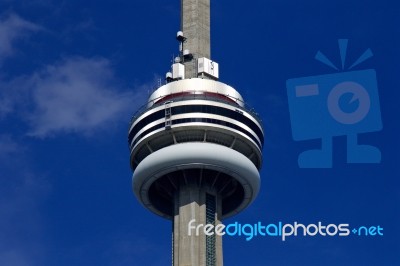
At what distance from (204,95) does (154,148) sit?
969cm

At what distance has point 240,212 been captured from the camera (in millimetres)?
150500

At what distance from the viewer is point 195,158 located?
140500 millimetres

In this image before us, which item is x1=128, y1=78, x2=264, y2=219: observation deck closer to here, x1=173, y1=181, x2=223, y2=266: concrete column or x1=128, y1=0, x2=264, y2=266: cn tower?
x1=128, y1=0, x2=264, y2=266: cn tower

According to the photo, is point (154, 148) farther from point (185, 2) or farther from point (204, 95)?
point (185, 2)

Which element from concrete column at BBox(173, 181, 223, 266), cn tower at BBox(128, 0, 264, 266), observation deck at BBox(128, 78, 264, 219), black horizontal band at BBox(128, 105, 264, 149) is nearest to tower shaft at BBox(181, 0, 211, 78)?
cn tower at BBox(128, 0, 264, 266)

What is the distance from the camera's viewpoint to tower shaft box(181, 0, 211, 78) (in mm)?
157500

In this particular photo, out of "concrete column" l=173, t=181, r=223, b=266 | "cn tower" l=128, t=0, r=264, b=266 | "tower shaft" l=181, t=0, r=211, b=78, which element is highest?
"tower shaft" l=181, t=0, r=211, b=78

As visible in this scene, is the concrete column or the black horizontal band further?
the black horizontal band

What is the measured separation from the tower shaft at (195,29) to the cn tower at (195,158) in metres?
8.58

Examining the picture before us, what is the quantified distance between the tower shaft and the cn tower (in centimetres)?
858

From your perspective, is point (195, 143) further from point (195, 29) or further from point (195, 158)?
point (195, 29)

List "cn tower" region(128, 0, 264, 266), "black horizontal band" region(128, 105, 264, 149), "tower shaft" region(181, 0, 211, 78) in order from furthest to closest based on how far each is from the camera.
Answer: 1. "tower shaft" region(181, 0, 211, 78)
2. "black horizontal band" region(128, 105, 264, 149)
3. "cn tower" region(128, 0, 264, 266)

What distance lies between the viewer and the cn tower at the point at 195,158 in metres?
141

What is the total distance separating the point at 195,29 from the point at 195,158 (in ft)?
87.7
